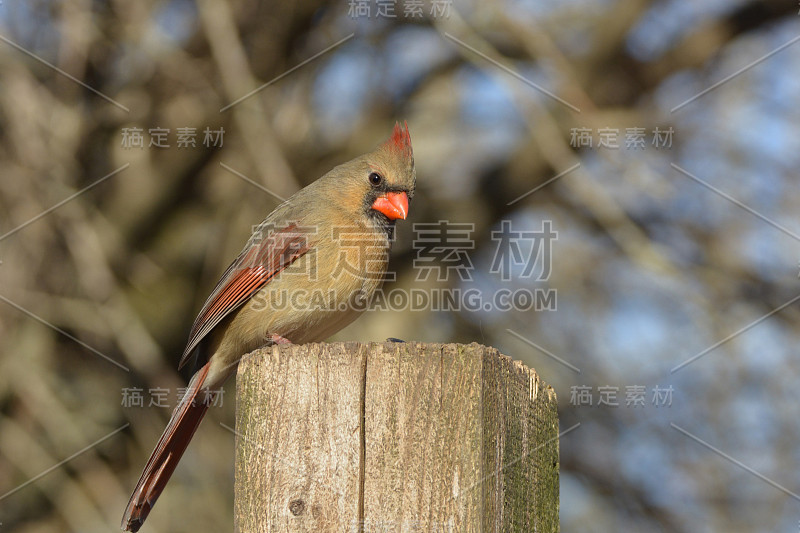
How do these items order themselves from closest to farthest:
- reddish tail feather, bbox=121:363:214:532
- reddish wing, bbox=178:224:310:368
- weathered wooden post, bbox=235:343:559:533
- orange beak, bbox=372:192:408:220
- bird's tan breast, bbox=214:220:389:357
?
weathered wooden post, bbox=235:343:559:533, reddish tail feather, bbox=121:363:214:532, bird's tan breast, bbox=214:220:389:357, reddish wing, bbox=178:224:310:368, orange beak, bbox=372:192:408:220

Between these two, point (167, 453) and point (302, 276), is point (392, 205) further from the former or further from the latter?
point (167, 453)

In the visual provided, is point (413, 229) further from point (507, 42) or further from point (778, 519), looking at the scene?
point (778, 519)

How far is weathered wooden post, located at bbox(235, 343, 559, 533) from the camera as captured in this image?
5.88ft

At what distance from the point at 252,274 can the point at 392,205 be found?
615mm

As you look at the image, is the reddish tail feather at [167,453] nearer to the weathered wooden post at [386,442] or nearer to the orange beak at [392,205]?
the orange beak at [392,205]

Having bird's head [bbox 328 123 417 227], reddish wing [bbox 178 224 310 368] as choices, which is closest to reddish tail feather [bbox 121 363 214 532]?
reddish wing [bbox 178 224 310 368]

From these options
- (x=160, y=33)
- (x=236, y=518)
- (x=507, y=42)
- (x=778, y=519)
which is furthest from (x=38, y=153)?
(x=778, y=519)

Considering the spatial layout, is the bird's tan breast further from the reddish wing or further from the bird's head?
the bird's head

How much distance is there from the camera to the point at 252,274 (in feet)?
11.6

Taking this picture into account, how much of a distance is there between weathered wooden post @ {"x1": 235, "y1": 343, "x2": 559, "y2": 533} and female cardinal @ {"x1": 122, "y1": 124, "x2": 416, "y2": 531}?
1.32 metres

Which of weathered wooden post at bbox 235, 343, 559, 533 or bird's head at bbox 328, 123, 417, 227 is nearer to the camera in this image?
weathered wooden post at bbox 235, 343, 559, 533

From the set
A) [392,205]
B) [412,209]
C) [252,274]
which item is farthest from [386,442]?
[412,209]

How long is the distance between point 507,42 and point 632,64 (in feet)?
2.57

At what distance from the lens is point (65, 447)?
514 centimetres
